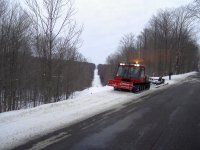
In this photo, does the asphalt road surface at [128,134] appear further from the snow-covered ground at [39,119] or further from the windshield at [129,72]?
the windshield at [129,72]

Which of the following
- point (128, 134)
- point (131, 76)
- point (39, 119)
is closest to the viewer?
point (128, 134)

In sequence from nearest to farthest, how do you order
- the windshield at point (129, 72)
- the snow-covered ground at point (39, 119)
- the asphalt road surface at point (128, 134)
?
1. the asphalt road surface at point (128, 134)
2. the snow-covered ground at point (39, 119)
3. the windshield at point (129, 72)

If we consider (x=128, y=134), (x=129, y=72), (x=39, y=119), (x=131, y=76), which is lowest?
(x=128, y=134)

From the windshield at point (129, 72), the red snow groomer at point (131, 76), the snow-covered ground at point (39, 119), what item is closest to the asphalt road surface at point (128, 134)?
the snow-covered ground at point (39, 119)

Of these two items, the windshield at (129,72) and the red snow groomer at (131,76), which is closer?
the red snow groomer at (131,76)

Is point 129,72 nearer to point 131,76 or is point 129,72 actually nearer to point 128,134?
point 131,76

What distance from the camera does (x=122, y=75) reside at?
2309cm

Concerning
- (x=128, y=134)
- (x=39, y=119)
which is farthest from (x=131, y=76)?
(x=128, y=134)

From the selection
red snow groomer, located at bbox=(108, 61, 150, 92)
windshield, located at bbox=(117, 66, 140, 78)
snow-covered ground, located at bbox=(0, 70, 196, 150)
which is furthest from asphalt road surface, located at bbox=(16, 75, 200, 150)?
windshield, located at bbox=(117, 66, 140, 78)

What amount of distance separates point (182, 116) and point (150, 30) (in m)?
57.6

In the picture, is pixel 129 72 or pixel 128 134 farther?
pixel 129 72

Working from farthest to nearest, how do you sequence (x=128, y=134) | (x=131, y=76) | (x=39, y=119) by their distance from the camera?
(x=131, y=76) → (x=39, y=119) → (x=128, y=134)

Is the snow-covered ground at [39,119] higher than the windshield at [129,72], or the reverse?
the windshield at [129,72]

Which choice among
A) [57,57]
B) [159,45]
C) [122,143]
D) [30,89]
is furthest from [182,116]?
[159,45]
